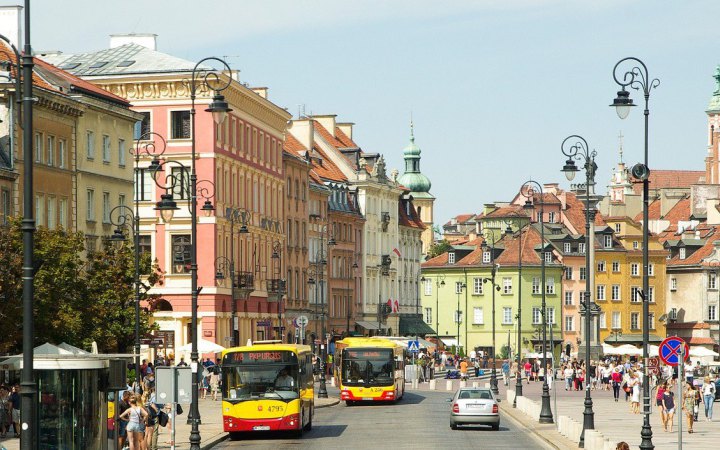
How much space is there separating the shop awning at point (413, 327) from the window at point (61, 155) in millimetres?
77731

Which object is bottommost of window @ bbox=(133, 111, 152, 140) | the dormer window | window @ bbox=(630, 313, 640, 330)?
window @ bbox=(630, 313, 640, 330)

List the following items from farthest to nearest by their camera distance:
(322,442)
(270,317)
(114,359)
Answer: (270,317) → (322,442) → (114,359)

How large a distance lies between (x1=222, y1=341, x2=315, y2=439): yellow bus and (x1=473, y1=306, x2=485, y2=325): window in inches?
4402

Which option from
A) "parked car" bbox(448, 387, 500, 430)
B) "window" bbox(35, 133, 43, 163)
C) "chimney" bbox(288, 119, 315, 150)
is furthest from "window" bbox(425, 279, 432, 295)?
"parked car" bbox(448, 387, 500, 430)

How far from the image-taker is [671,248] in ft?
539

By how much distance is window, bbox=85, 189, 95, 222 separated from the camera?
225ft

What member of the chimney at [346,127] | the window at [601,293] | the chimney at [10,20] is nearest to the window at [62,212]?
the chimney at [10,20]

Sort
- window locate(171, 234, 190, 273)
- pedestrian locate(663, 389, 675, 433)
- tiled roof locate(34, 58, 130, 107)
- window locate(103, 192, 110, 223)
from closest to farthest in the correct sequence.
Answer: pedestrian locate(663, 389, 675, 433) → tiled roof locate(34, 58, 130, 107) → window locate(103, 192, 110, 223) → window locate(171, 234, 190, 273)

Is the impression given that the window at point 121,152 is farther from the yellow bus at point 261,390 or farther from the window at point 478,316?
the window at point 478,316

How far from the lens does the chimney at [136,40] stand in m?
91.7

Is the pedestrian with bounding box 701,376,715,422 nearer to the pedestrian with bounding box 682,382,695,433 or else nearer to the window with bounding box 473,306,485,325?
the pedestrian with bounding box 682,382,695,433

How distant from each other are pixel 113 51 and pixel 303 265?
85.6 ft

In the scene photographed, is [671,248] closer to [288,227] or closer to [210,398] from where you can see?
[288,227]

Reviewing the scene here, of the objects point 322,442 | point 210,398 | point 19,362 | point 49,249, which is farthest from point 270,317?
point 19,362
